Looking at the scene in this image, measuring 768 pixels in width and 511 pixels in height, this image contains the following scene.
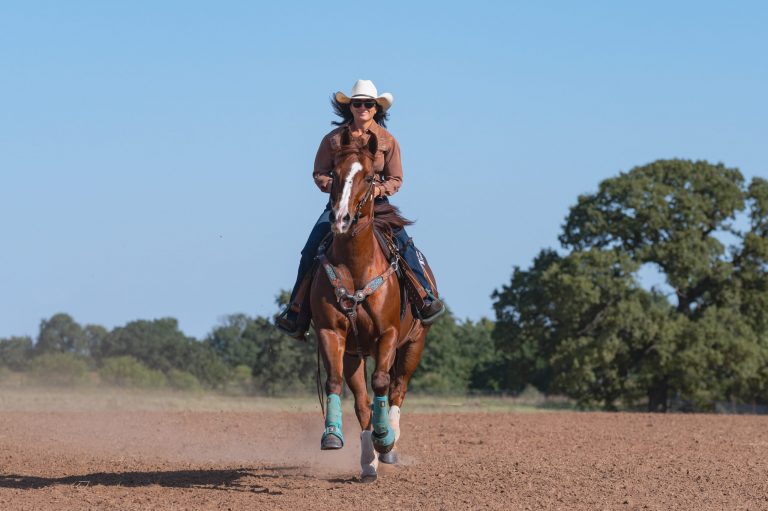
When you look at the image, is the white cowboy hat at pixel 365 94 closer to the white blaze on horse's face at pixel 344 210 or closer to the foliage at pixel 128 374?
the white blaze on horse's face at pixel 344 210

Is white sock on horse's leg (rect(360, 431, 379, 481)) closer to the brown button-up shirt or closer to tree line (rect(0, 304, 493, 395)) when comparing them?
the brown button-up shirt

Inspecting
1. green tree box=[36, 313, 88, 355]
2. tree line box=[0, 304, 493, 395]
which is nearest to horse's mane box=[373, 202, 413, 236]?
tree line box=[0, 304, 493, 395]

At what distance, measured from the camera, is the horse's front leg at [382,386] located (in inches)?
410

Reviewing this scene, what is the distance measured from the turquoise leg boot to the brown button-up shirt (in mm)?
2045

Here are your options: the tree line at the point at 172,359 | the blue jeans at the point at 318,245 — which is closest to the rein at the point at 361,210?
the blue jeans at the point at 318,245

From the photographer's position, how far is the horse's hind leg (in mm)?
11141

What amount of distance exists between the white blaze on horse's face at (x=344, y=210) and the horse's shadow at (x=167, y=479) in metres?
2.78

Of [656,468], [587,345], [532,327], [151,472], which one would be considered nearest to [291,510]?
[151,472]

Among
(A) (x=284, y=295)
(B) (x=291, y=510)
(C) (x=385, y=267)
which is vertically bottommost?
(B) (x=291, y=510)

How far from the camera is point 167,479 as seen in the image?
11.8 meters

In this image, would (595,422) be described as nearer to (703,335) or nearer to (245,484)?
(245,484)

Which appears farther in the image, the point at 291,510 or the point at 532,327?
the point at 532,327

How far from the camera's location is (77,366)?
143 feet

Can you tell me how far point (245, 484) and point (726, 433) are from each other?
1133 cm
